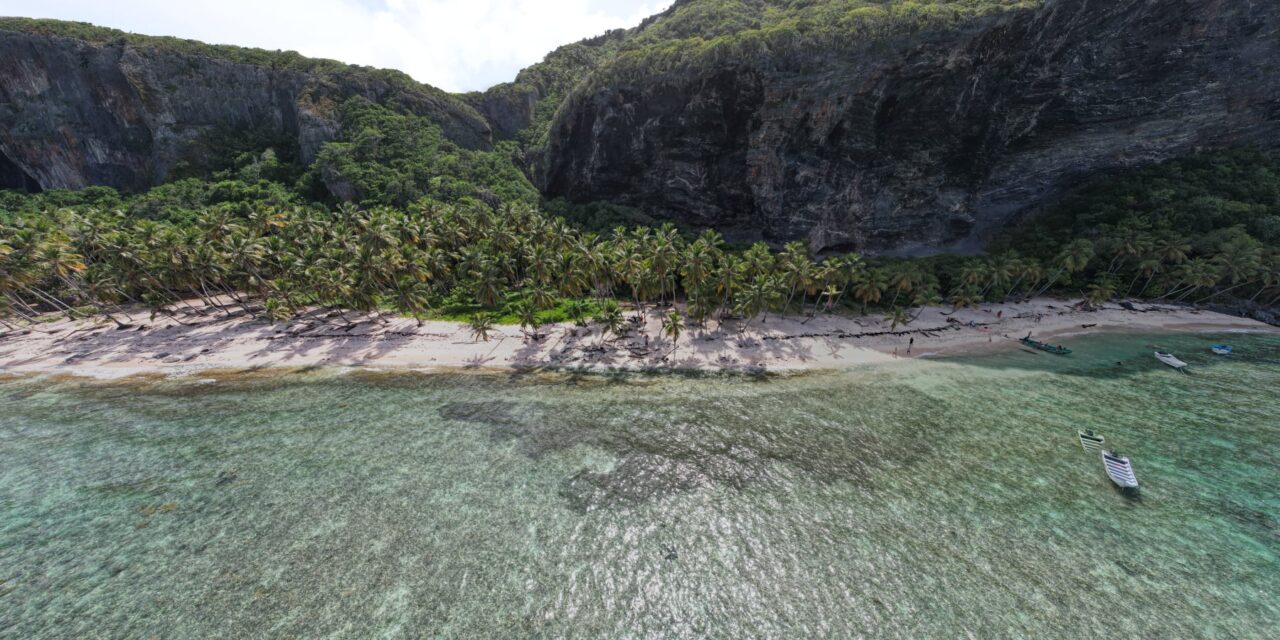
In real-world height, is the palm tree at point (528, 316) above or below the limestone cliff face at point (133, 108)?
below

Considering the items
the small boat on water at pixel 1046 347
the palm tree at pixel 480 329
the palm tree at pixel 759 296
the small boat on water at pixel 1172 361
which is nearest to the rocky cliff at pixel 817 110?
A: the small boat on water at pixel 1046 347

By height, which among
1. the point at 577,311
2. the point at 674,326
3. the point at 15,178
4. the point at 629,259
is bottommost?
the point at 577,311

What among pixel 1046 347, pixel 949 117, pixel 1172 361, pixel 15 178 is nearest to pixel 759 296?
pixel 1046 347

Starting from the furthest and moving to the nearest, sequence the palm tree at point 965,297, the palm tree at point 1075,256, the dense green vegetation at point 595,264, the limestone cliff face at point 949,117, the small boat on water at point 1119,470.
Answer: the limestone cliff face at point 949,117 → the palm tree at point 1075,256 → the palm tree at point 965,297 → the dense green vegetation at point 595,264 → the small boat on water at point 1119,470

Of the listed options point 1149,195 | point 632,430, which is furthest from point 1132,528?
point 1149,195

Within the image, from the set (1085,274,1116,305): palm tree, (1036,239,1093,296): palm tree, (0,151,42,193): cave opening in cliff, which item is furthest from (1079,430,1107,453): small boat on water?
(0,151,42,193): cave opening in cliff

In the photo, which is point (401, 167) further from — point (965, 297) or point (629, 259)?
point (965, 297)

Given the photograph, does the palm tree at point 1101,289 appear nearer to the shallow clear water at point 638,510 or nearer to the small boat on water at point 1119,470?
the shallow clear water at point 638,510
